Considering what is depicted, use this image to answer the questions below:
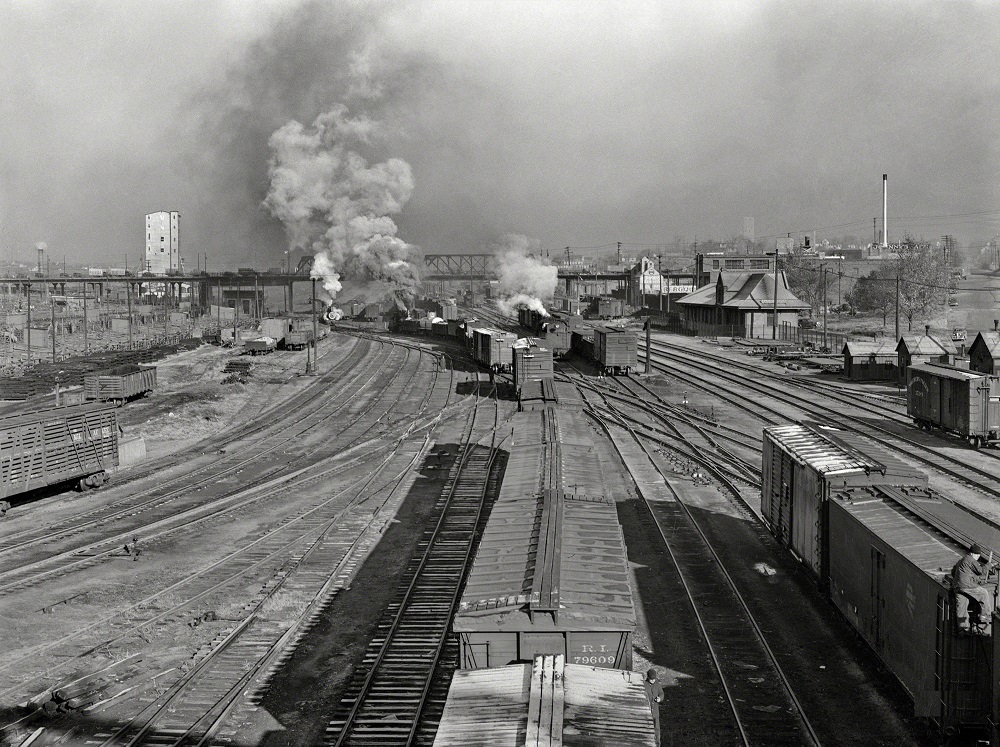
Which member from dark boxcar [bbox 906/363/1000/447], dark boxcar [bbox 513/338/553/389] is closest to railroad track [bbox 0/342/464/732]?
dark boxcar [bbox 513/338/553/389]

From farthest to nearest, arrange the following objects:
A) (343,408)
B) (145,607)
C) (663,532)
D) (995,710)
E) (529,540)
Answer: (343,408)
(663,532)
(145,607)
(529,540)
(995,710)

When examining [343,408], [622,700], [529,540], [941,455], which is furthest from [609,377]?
[622,700]

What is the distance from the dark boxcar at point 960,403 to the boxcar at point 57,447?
109 feet

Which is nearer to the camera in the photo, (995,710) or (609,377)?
(995,710)

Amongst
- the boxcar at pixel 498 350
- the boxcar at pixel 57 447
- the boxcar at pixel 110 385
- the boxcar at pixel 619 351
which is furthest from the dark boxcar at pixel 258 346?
the boxcar at pixel 57 447

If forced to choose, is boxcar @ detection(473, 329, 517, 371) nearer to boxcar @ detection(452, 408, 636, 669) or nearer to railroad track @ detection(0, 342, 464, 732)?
railroad track @ detection(0, 342, 464, 732)

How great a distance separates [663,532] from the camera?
84.1 ft

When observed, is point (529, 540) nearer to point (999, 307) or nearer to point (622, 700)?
point (622, 700)

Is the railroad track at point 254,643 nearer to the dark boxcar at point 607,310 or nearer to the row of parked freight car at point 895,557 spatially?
the row of parked freight car at point 895,557

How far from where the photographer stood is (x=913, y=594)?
535 inches

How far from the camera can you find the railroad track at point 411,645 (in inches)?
578

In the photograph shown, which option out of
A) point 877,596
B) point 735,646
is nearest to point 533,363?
point 735,646

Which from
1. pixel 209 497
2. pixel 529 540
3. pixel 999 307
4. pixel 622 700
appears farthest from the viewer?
pixel 999 307

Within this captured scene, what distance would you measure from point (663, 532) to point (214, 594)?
11861 millimetres
